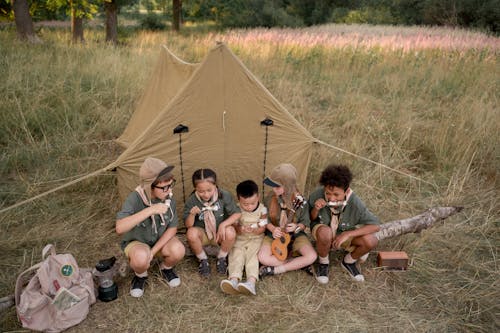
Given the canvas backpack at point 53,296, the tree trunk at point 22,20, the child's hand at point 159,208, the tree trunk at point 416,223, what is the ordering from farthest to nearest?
the tree trunk at point 22,20 → the tree trunk at point 416,223 → the child's hand at point 159,208 → the canvas backpack at point 53,296

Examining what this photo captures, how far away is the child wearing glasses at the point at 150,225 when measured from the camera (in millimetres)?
2652

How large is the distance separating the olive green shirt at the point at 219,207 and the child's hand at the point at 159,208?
395 millimetres

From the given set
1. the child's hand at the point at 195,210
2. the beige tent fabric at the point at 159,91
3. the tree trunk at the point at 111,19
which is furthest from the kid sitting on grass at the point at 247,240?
Result: the tree trunk at the point at 111,19

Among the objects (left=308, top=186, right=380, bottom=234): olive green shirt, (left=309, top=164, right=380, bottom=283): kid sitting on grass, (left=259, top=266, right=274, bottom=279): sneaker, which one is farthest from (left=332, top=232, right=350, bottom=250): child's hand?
(left=259, top=266, right=274, bottom=279): sneaker

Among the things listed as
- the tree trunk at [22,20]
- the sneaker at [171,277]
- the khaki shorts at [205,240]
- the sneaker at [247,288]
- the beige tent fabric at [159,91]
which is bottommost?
the sneaker at [171,277]

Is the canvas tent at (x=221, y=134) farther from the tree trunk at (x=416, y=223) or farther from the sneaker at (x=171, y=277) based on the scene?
the tree trunk at (x=416, y=223)

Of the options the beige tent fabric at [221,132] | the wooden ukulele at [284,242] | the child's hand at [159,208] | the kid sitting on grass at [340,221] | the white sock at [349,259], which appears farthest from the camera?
the beige tent fabric at [221,132]

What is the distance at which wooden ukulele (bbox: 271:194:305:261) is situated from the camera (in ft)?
9.81

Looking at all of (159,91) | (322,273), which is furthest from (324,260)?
(159,91)

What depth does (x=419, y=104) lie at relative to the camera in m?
6.42

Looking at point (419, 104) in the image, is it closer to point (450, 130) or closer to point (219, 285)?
point (450, 130)

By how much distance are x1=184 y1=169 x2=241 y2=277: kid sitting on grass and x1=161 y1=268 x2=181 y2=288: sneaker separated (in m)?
0.21

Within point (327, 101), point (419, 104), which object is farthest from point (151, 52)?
point (419, 104)

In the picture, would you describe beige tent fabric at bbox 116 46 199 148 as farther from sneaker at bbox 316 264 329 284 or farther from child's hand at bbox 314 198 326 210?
sneaker at bbox 316 264 329 284
